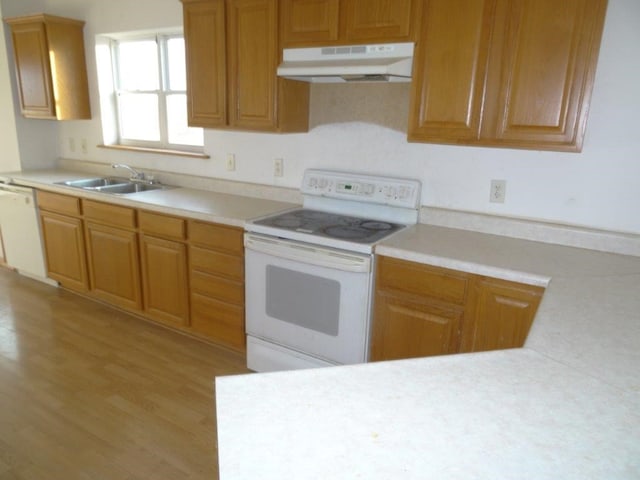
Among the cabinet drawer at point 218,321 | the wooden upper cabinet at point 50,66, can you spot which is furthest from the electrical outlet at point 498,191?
the wooden upper cabinet at point 50,66

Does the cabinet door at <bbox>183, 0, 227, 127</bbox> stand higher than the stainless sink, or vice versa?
the cabinet door at <bbox>183, 0, 227, 127</bbox>

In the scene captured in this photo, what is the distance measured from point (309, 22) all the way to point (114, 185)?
209 centimetres

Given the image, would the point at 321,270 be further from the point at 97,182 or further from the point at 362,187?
the point at 97,182

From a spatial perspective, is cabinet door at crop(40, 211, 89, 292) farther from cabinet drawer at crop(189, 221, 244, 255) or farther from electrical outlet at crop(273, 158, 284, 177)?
electrical outlet at crop(273, 158, 284, 177)

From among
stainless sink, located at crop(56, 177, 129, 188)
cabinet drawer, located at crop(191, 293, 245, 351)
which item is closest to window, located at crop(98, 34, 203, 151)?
stainless sink, located at crop(56, 177, 129, 188)

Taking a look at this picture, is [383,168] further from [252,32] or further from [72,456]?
[72,456]

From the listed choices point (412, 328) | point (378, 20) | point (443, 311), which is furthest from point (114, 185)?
point (443, 311)

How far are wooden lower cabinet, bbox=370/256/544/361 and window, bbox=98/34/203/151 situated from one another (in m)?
2.14

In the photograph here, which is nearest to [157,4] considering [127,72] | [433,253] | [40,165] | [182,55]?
[182,55]

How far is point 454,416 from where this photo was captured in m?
0.85

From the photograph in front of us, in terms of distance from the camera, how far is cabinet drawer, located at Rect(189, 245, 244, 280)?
8.58ft

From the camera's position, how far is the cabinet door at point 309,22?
7.45 ft

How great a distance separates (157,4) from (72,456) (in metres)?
2.99

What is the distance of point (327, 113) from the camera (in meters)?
2.78
